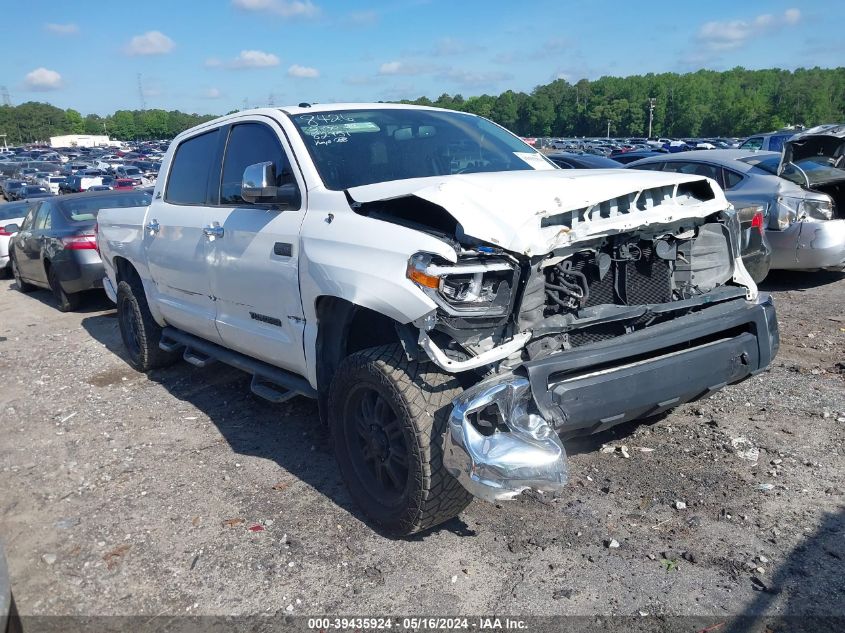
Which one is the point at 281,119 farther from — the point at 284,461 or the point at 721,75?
the point at 721,75

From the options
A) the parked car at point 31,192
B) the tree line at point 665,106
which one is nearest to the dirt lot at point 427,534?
the parked car at point 31,192

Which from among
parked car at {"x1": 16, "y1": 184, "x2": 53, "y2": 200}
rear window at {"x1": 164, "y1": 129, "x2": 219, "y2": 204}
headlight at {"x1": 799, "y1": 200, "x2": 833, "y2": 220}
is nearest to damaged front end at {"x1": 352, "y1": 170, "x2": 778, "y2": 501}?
rear window at {"x1": 164, "y1": 129, "x2": 219, "y2": 204}

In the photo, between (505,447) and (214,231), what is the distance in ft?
8.59

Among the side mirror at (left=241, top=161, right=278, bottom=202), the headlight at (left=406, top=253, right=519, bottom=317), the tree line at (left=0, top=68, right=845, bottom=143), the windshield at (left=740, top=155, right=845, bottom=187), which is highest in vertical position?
the tree line at (left=0, top=68, right=845, bottom=143)

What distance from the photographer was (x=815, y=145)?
7.98 metres

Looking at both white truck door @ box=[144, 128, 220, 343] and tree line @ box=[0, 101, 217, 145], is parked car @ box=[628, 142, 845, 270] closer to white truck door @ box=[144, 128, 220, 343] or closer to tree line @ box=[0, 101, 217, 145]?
white truck door @ box=[144, 128, 220, 343]

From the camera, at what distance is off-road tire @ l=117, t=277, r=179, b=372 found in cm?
617

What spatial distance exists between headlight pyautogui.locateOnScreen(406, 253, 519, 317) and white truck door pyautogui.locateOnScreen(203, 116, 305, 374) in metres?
1.02

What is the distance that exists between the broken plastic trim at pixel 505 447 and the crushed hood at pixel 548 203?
24.2 inches

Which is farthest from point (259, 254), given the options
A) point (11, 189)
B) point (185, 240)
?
point (11, 189)

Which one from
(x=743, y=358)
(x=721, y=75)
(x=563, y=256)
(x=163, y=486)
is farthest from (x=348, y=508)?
(x=721, y=75)

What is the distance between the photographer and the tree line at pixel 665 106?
108m

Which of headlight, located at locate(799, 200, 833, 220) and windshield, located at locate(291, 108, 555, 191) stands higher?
windshield, located at locate(291, 108, 555, 191)

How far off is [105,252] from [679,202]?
5.28 metres
